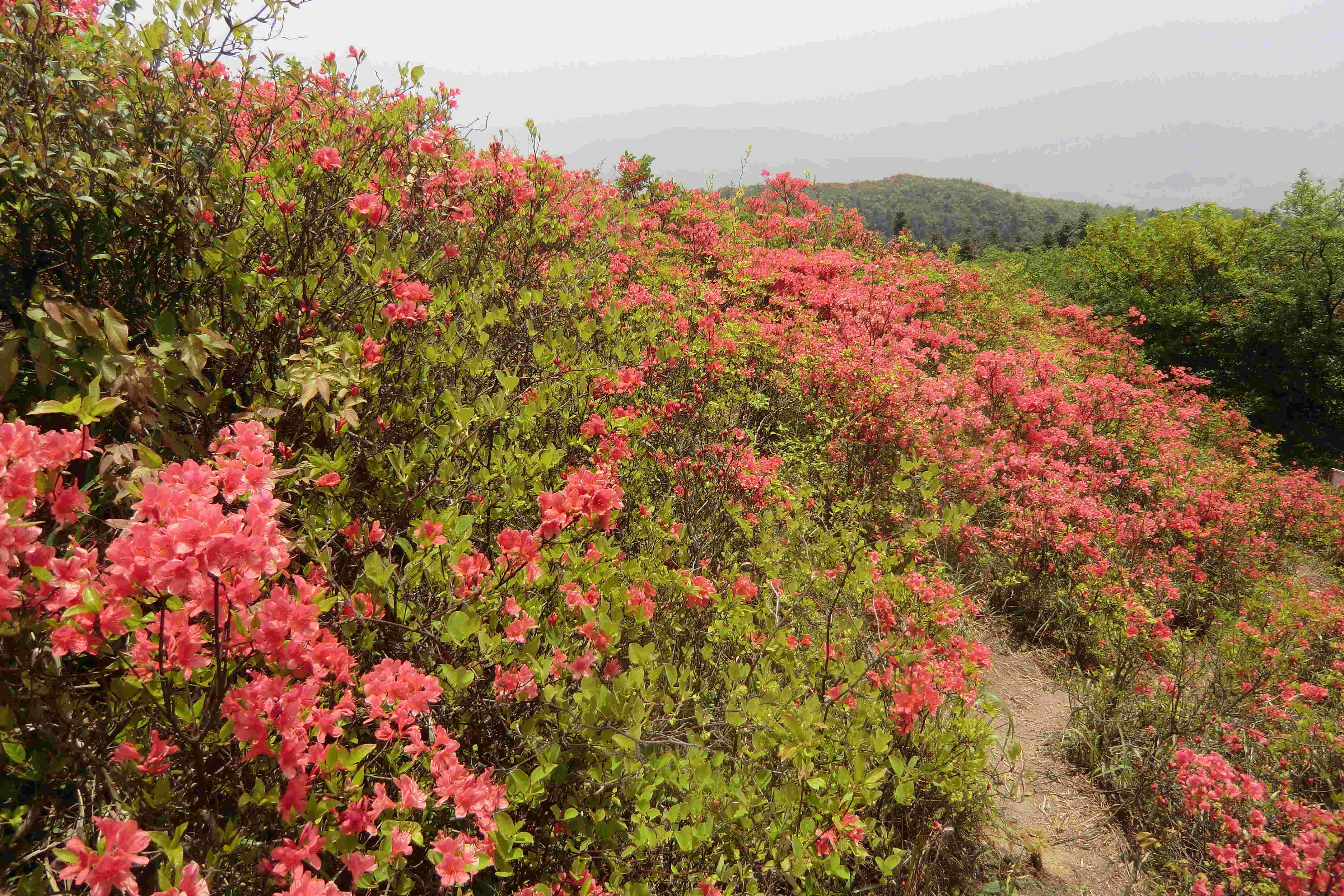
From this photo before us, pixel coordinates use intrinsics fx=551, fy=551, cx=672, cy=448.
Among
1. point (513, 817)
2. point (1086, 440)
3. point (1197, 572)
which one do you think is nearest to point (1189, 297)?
point (1086, 440)

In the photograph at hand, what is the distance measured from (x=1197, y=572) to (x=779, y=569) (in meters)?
5.27

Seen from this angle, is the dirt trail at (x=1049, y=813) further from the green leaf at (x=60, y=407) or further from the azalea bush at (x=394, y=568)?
the green leaf at (x=60, y=407)

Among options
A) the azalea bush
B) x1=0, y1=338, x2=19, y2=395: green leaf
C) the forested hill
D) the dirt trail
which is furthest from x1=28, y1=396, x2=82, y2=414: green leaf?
the forested hill

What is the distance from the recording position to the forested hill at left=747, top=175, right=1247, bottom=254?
76875 millimetres

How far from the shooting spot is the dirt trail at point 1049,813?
9.79ft

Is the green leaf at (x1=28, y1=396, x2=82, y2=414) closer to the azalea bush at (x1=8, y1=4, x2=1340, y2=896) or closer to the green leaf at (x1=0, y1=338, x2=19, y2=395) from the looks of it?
the azalea bush at (x1=8, y1=4, x2=1340, y2=896)

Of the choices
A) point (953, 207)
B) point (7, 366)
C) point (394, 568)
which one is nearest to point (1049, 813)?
point (394, 568)

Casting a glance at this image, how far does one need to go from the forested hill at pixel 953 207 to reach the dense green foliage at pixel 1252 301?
5394 centimetres

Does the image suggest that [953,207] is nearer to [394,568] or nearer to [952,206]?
[952,206]

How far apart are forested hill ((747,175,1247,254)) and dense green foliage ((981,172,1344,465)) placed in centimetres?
5394

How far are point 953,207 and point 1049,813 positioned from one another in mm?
106505

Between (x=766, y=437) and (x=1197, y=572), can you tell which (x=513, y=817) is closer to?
(x=766, y=437)

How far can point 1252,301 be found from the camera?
14.6 m

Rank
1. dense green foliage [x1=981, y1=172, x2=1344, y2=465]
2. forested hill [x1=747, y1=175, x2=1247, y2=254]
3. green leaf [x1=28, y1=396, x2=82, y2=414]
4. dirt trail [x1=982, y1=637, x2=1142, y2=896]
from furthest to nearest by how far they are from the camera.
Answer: forested hill [x1=747, y1=175, x2=1247, y2=254]
dense green foliage [x1=981, y1=172, x2=1344, y2=465]
dirt trail [x1=982, y1=637, x2=1142, y2=896]
green leaf [x1=28, y1=396, x2=82, y2=414]
